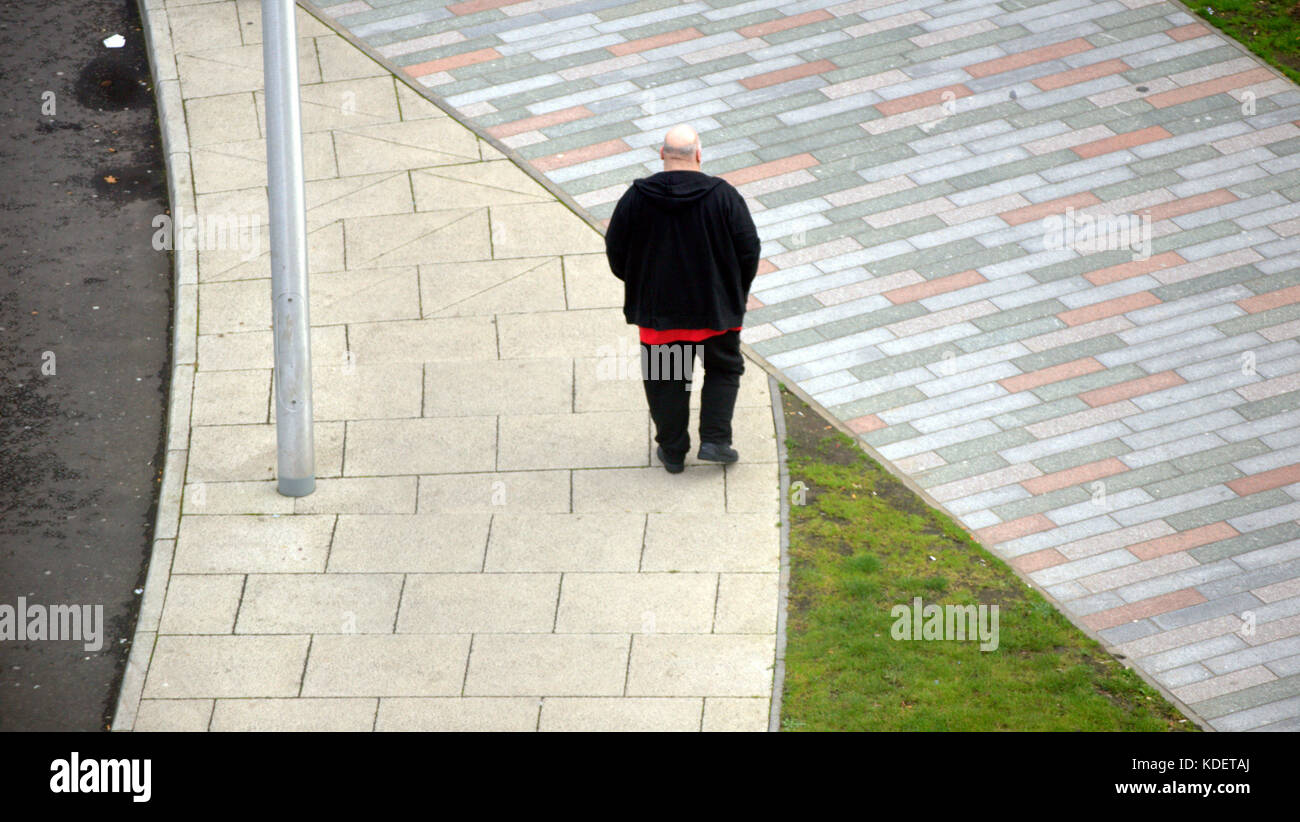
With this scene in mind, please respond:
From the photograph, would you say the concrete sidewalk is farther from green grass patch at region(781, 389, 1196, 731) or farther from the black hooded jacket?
the black hooded jacket

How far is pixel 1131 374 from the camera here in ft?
27.5

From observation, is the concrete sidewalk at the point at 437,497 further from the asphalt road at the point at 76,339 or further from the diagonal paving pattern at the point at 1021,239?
the diagonal paving pattern at the point at 1021,239

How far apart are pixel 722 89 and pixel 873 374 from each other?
3.23 metres

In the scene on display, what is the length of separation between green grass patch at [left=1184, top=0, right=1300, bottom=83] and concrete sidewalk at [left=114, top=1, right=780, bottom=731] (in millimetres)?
5452

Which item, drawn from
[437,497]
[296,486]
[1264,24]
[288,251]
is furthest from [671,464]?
[1264,24]

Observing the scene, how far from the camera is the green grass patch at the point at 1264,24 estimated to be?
1120 centimetres

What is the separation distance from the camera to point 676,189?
6.98 m

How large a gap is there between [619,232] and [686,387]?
87 cm

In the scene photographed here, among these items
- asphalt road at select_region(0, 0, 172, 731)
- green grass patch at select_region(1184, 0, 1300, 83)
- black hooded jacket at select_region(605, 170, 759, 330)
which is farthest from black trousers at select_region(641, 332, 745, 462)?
green grass patch at select_region(1184, 0, 1300, 83)

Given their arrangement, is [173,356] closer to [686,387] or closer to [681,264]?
[686,387]

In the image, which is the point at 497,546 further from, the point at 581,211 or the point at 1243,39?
the point at 1243,39

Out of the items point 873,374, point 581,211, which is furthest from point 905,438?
point 581,211

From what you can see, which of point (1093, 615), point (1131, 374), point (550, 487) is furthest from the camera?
point (1131, 374)

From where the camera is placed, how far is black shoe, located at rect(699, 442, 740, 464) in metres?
7.79
